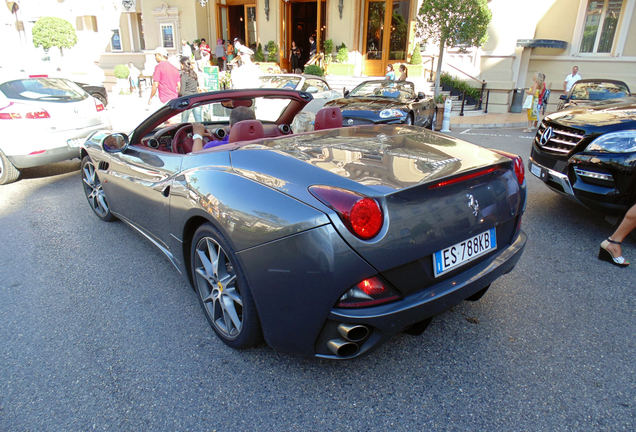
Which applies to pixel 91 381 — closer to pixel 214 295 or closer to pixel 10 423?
pixel 10 423

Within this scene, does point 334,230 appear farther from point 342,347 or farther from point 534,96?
point 534,96

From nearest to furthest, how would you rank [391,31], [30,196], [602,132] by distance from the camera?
[602,132] → [30,196] → [391,31]

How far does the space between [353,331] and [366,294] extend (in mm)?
174

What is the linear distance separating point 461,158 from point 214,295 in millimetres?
1656

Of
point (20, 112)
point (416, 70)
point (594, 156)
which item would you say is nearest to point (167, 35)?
point (416, 70)

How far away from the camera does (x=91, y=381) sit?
219 cm

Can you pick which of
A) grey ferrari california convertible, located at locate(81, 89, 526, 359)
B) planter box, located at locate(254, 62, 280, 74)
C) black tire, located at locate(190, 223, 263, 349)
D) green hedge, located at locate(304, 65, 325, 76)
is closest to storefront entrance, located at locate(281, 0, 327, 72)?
planter box, located at locate(254, 62, 280, 74)

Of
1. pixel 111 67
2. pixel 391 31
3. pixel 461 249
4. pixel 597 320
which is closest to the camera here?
pixel 461 249

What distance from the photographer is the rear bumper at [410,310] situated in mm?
1812

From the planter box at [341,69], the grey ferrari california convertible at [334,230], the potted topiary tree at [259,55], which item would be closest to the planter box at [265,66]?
the potted topiary tree at [259,55]

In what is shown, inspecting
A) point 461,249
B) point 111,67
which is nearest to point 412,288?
point 461,249

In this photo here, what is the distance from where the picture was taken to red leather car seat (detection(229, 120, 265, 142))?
2672mm

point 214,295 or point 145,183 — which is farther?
point 145,183

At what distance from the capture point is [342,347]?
186cm
